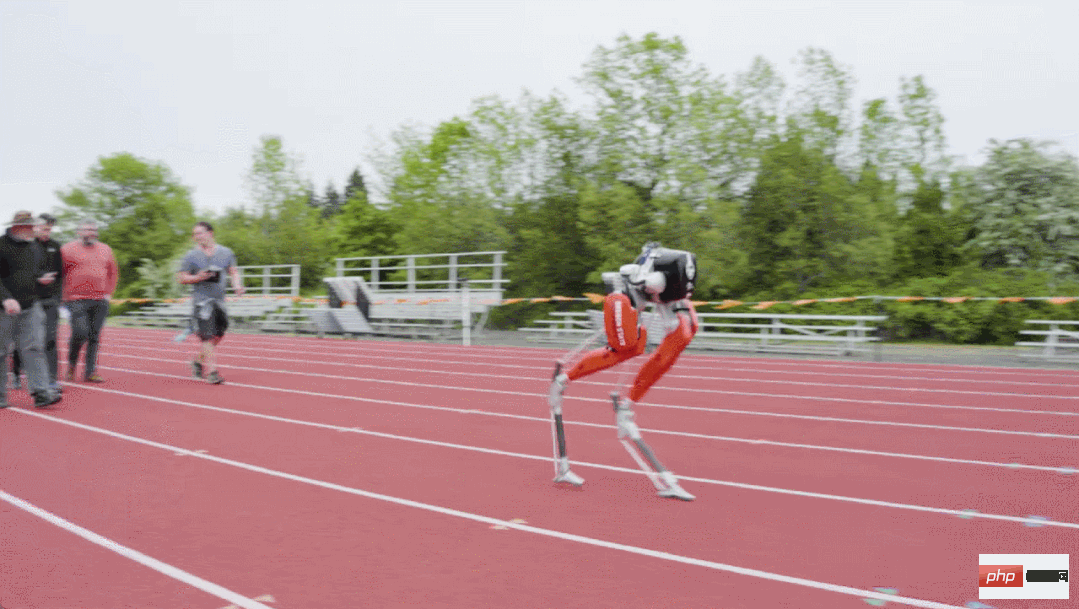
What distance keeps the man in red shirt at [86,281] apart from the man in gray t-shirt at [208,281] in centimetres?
90

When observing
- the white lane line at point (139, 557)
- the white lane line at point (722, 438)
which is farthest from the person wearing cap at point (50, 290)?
the white lane line at point (139, 557)

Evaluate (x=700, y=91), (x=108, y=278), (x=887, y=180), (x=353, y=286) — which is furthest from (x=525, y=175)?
(x=108, y=278)

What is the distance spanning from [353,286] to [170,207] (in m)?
45.4

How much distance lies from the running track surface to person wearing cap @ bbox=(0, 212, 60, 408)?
13.3 inches

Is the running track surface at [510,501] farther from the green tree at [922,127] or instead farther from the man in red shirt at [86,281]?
the green tree at [922,127]

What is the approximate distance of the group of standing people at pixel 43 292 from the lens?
8.57 metres

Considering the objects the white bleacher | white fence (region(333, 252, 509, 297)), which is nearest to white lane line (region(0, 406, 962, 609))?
the white bleacher

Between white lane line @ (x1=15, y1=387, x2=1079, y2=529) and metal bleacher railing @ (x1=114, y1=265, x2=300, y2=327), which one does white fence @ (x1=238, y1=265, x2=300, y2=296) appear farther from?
white lane line @ (x1=15, y1=387, x2=1079, y2=529)

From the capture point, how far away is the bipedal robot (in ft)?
16.7

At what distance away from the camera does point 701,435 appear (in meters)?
7.60

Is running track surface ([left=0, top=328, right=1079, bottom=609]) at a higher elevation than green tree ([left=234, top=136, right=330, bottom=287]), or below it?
below

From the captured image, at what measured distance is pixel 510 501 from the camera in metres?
5.15

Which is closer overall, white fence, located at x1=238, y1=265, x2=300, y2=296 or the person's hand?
the person's hand

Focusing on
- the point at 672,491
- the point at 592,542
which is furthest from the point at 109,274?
the point at 592,542
